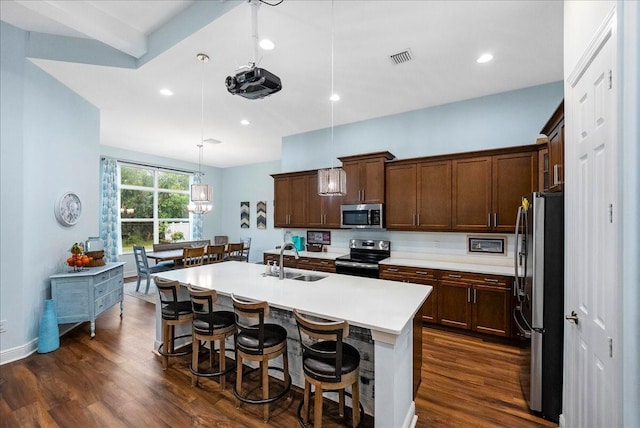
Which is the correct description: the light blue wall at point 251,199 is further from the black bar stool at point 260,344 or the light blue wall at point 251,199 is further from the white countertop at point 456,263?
the black bar stool at point 260,344

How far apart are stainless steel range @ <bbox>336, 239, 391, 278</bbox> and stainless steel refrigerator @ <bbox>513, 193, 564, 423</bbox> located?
2.08 meters

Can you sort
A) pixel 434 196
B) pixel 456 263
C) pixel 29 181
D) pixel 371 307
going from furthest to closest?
pixel 434 196, pixel 456 263, pixel 29 181, pixel 371 307

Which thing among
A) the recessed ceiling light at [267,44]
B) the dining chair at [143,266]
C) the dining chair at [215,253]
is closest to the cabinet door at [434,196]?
the recessed ceiling light at [267,44]

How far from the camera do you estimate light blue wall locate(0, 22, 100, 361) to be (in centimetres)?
293

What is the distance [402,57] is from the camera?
2.90 metres

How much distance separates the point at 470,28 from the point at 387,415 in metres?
3.11

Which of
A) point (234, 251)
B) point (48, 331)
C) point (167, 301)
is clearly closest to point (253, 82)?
point (167, 301)

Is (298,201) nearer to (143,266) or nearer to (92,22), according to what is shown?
(143,266)

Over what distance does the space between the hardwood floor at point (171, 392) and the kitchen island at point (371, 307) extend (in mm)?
387

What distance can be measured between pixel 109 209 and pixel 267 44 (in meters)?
5.78

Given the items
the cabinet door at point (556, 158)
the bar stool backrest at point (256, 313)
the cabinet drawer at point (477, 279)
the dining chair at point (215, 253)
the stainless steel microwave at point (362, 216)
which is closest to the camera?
the bar stool backrest at point (256, 313)

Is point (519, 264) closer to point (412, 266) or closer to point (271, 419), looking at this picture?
point (412, 266)

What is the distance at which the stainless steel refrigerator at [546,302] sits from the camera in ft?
6.59

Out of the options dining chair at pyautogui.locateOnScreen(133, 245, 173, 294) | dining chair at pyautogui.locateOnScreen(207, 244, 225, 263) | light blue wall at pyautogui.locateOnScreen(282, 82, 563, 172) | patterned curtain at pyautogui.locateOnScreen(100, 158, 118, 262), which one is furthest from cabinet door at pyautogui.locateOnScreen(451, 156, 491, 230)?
patterned curtain at pyautogui.locateOnScreen(100, 158, 118, 262)
